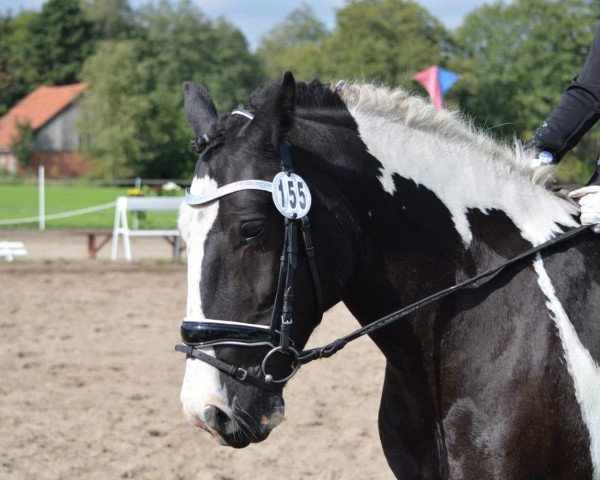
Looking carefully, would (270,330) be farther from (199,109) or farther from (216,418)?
(199,109)

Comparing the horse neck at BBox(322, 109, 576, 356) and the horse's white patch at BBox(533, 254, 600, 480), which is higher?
the horse neck at BBox(322, 109, 576, 356)

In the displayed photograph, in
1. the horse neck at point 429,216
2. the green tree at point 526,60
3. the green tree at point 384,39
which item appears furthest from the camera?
the green tree at point 384,39

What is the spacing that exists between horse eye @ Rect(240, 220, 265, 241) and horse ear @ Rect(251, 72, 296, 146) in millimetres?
276

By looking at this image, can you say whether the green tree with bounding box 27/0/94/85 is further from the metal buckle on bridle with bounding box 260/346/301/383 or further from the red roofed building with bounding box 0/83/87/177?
the metal buckle on bridle with bounding box 260/346/301/383

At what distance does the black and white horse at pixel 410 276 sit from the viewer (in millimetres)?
2443

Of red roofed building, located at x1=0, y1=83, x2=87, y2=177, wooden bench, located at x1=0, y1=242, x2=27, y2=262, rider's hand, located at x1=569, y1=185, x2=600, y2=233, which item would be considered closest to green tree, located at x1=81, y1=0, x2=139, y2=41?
red roofed building, located at x1=0, y1=83, x2=87, y2=177

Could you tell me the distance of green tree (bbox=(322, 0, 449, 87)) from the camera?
165ft

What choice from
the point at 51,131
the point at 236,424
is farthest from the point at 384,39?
the point at 236,424

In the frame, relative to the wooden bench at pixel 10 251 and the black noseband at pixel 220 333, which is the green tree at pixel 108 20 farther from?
the black noseband at pixel 220 333

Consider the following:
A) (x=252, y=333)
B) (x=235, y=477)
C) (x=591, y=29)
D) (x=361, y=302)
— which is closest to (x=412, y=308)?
(x=361, y=302)

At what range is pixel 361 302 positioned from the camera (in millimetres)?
2797

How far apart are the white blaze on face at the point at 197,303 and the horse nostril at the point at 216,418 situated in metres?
0.01

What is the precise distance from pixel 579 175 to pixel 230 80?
786 inches

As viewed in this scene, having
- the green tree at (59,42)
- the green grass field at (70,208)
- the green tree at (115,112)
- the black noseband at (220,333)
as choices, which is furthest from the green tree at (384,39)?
the black noseband at (220,333)
